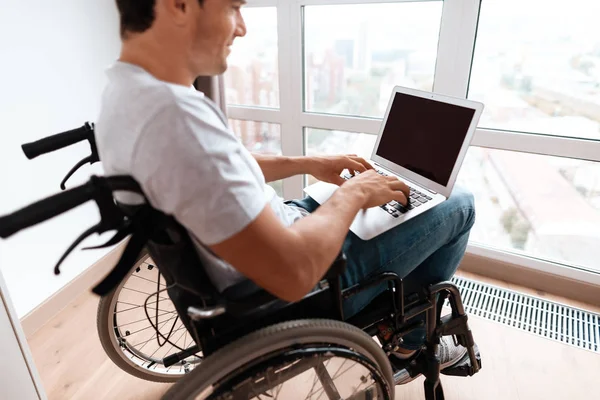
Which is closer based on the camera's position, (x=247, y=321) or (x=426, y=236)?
(x=247, y=321)

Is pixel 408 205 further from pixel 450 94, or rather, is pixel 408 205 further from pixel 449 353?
pixel 450 94

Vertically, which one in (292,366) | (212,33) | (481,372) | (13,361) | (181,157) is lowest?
(481,372)

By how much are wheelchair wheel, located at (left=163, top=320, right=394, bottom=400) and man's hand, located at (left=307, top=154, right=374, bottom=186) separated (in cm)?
47

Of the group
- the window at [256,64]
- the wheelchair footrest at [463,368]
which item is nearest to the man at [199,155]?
the wheelchair footrest at [463,368]

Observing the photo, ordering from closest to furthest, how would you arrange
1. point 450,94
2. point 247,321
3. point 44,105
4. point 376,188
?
point 247,321 < point 376,188 < point 44,105 < point 450,94

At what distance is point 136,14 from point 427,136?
2.64ft

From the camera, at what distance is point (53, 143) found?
89 cm

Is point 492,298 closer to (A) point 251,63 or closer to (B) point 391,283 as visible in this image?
(B) point 391,283

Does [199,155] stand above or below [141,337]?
above

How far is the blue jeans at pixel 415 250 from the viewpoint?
986mm

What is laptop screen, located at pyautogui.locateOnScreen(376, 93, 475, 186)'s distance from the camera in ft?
3.70

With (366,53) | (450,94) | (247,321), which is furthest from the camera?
(366,53)

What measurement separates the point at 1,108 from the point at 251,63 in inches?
44.7

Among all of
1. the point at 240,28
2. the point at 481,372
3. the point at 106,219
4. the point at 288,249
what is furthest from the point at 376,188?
the point at 481,372
